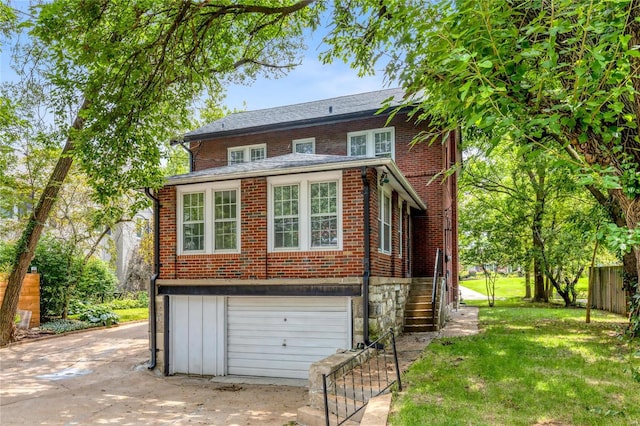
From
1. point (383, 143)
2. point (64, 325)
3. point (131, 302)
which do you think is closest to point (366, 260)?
point (383, 143)

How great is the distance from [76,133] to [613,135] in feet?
29.0

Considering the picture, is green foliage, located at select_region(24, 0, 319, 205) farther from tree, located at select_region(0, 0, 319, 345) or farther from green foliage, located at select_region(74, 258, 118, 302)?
green foliage, located at select_region(74, 258, 118, 302)

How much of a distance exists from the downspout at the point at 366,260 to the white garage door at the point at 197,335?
338cm

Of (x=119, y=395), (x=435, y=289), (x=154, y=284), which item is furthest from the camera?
(x=435, y=289)

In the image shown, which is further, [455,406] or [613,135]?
[455,406]

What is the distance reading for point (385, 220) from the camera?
34.7 ft

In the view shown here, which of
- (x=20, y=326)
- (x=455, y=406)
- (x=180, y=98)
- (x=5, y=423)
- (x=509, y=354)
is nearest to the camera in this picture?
(x=455, y=406)

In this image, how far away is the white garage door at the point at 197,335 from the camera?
33.7 ft

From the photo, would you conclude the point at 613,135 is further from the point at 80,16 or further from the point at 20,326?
the point at 20,326

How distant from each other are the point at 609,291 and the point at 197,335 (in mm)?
14586

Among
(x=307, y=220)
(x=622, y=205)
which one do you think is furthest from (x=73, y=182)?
(x=622, y=205)

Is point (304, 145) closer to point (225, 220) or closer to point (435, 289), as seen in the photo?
point (225, 220)

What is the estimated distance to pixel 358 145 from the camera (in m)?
14.7

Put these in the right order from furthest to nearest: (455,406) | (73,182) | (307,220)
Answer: (73,182), (307,220), (455,406)
